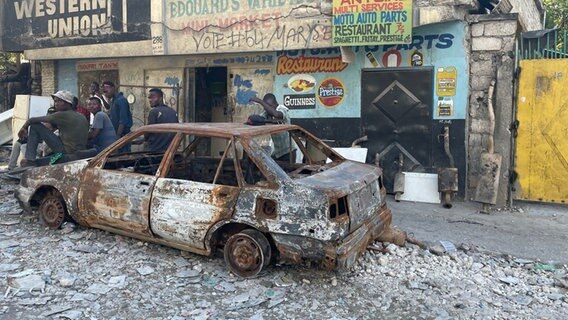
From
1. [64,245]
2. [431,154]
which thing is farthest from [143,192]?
[431,154]

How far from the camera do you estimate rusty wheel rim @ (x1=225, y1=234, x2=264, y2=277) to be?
13.5 feet

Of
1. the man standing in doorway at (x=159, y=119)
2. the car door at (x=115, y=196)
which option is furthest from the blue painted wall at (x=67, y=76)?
the car door at (x=115, y=196)

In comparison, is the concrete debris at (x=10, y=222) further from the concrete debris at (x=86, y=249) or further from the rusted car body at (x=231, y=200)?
the concrete debris at (x=86, y=249)

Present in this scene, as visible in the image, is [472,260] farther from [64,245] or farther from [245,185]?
[64,245]

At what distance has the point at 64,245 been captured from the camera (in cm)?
498

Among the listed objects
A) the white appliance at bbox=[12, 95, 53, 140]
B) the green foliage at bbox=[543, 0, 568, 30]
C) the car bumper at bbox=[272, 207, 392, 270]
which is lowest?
the car bumper at bbox=[272, 207, 392, 270]

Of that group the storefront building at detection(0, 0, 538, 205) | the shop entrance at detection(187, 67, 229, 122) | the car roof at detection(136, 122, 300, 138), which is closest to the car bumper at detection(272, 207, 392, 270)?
the car roof at detection(136, 122, 300, 138)

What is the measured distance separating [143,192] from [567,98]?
18.4 feet

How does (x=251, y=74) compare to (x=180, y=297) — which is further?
(x=251, y=74)

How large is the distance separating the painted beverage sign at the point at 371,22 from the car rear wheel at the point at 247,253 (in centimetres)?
383

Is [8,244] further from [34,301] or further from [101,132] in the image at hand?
[101,132]

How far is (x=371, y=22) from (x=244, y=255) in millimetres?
4090

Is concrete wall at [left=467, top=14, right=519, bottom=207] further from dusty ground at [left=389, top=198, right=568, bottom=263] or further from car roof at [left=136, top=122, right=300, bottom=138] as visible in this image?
car roof at [left=136, top=122, right=300, bottom=138]

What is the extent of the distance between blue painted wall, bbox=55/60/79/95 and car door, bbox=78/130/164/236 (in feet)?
21.3
